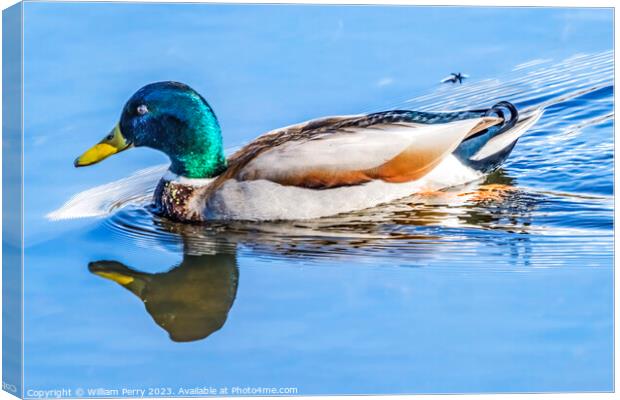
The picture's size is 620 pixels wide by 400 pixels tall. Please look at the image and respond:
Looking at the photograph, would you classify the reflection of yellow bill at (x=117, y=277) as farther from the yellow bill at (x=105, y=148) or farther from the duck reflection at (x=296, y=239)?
the yellow bill at (x=105, y=148)

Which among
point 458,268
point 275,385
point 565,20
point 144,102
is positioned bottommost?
point 275,385

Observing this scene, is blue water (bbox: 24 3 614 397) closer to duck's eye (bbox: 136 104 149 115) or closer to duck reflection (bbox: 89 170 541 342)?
duck reflection (bbox: 89 170 541 342)

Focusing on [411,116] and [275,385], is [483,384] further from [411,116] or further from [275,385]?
[411,116]

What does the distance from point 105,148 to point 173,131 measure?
503mm

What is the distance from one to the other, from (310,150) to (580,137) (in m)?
1.44

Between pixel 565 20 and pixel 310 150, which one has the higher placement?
pixel 565 20

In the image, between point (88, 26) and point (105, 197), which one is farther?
point (105, 197)

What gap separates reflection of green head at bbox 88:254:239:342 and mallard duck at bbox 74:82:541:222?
65 cm

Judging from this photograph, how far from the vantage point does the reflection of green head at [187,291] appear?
27.9ft

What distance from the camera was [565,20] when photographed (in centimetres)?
908

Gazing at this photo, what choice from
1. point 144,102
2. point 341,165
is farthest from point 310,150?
point 144,102

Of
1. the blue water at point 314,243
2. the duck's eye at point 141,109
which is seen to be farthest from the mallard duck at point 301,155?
the blue water at point 314,243

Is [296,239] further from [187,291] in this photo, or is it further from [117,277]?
[117,277]

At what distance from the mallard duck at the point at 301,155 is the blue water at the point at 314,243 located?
108 mm
